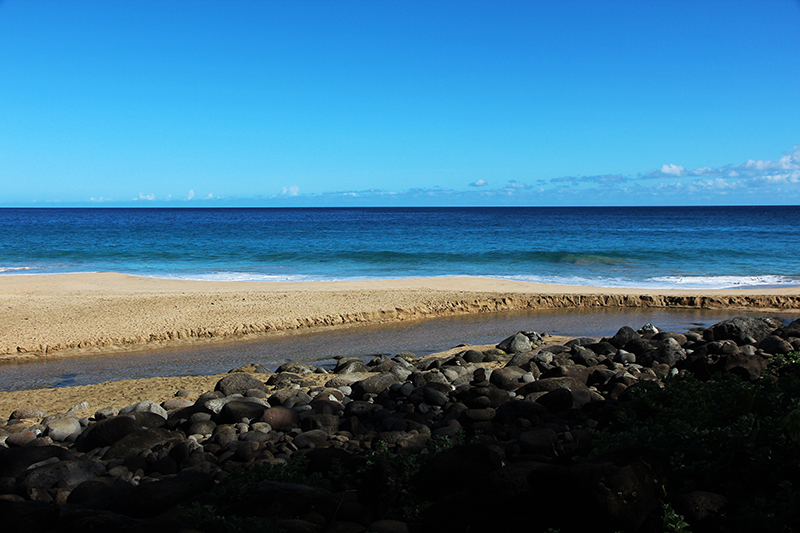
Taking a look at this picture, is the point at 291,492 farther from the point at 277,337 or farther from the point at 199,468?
the point at 277,337

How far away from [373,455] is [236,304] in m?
12.4

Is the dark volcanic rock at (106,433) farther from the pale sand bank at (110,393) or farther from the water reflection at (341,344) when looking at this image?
the water reflection at (341,344)

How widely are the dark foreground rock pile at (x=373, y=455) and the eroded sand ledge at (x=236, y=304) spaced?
15.1 ft

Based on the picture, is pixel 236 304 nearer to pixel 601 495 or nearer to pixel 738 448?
pixel 601 495

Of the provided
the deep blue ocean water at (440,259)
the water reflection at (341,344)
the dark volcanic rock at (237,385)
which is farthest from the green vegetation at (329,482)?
the deep blue ocean water at (440,259)

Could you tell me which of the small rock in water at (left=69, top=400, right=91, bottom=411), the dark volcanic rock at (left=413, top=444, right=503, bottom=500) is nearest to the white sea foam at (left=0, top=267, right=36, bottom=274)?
the small rock in water at (left=69, top=400, right=91, bottom=411)

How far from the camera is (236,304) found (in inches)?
635

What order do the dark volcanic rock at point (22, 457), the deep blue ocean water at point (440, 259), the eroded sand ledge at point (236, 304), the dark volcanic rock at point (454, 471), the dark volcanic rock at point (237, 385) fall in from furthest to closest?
the deep blue ocean water at point (440, 259) < the eroded sand ledge at point (236, 304) < the dark volcanic rock at point (237, 385) < the dark volcanic rock at point (22, 457) < the dark volcanic rock at point (454, 471)

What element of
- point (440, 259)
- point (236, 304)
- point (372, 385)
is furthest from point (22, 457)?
point (440, 259)

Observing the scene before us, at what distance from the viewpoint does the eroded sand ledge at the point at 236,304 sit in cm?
1279

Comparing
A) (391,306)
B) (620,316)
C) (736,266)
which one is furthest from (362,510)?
(736,266)

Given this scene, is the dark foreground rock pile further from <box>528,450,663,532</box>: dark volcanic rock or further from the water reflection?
the water reflection

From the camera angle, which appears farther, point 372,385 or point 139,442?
point 372,385

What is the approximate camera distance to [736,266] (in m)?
29.1
